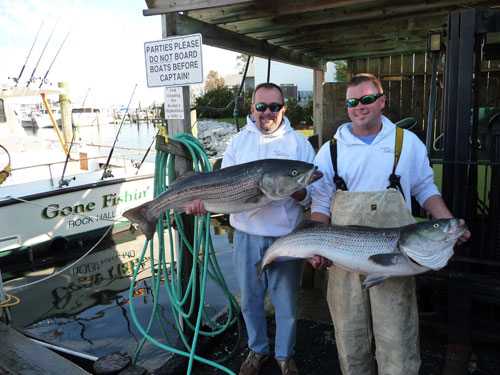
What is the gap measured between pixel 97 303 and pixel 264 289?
14.8 ft

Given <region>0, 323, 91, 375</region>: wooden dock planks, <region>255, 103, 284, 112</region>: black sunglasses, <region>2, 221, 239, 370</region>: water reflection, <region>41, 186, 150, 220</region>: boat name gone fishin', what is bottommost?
<region>2, 221, 239, 370</region>: water reflection

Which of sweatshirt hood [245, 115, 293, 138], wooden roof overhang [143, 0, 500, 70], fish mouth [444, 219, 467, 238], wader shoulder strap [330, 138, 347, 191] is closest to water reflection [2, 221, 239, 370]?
sweatshirt hood [245, 115, 293, 138]

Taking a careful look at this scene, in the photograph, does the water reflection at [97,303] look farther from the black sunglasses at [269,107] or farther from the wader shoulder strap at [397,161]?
the wader shoulder strap at [397,161]

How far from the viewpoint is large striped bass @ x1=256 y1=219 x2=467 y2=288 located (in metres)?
2.23

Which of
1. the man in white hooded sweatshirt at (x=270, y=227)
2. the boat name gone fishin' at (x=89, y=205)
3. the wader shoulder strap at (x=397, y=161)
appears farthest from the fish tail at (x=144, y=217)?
the boat name gone fishin' at (x=89, y=205)

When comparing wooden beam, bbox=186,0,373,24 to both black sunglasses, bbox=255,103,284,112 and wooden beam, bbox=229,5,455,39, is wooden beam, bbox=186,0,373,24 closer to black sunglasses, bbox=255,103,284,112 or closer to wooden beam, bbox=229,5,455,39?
wooden beam, bbox=229,5,455,39

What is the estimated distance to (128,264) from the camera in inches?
337

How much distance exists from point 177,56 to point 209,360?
2.68m

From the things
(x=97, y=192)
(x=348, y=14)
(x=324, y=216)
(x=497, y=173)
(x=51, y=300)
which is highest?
(x=348, y=14)

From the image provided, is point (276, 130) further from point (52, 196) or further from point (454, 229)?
point (52, 196)

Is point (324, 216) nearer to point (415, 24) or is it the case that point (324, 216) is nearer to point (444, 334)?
point (444, 334)

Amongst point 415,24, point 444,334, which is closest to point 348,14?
point 415,24

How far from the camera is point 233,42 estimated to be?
219 inches

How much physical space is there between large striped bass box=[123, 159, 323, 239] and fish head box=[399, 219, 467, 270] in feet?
2.22
